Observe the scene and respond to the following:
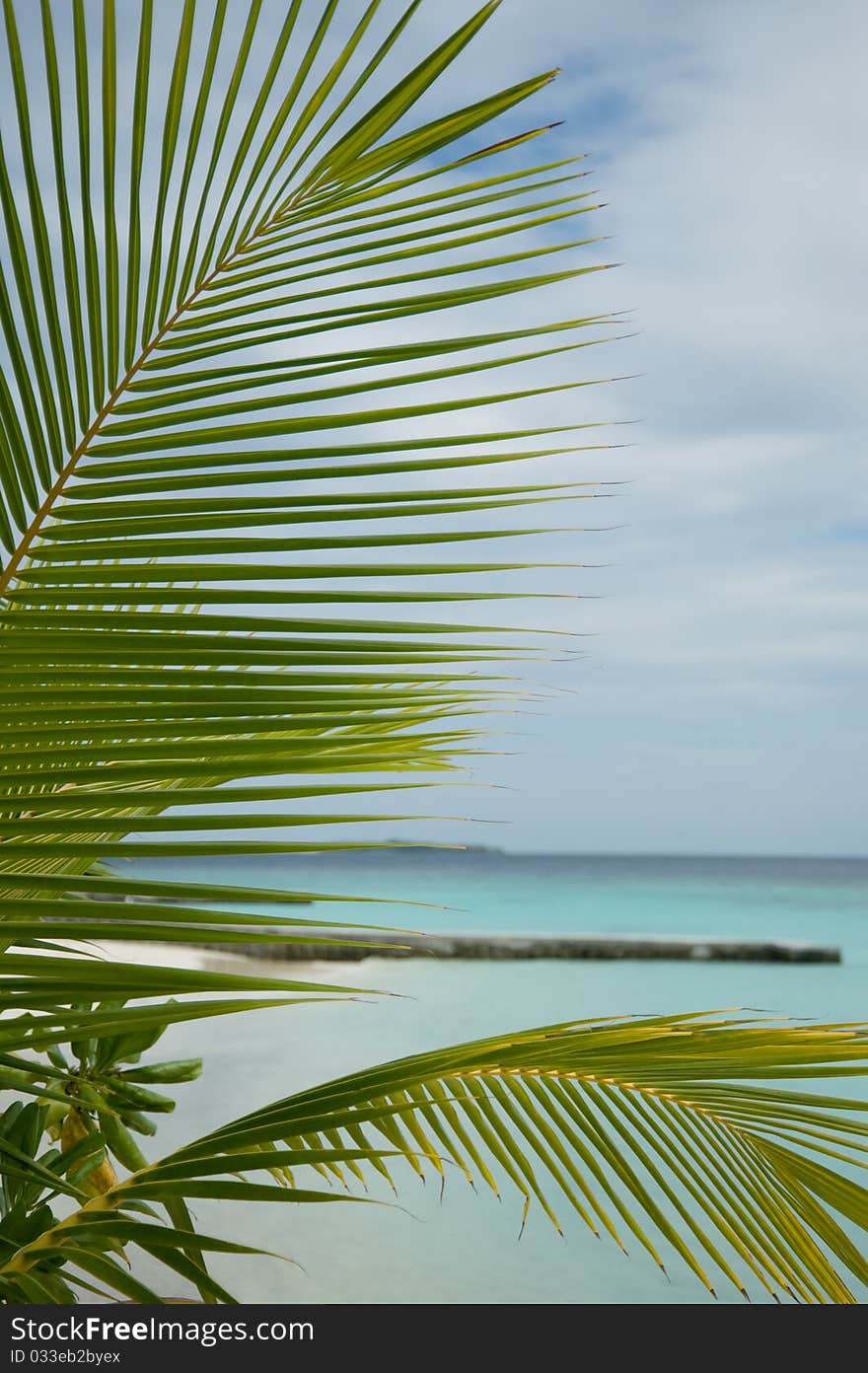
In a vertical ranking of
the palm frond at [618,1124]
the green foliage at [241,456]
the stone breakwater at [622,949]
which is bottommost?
the palm frond at [618,1124]

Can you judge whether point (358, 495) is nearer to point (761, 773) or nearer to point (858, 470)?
point (858, 470)

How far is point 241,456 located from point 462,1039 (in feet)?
32.0

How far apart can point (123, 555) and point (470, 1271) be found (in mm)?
4457

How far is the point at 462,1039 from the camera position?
32.7ft

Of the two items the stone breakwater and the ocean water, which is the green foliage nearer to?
the ocean water

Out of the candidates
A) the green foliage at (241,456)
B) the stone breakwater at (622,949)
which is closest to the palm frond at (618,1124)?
the green foliage at (241,456)

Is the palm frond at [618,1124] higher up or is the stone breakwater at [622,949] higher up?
the stone breakwater at [622,949]

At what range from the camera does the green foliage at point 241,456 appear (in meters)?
0.67

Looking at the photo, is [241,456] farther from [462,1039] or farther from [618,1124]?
→ [462,1039]

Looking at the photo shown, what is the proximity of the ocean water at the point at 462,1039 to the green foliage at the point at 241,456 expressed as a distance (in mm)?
158

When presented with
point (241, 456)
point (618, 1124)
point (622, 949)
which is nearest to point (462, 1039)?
point (622, 949)

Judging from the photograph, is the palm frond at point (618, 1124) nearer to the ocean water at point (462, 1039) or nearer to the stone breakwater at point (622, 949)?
the ocean water at point (462, 1039)

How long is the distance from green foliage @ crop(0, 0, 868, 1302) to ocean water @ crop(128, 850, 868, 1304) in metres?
0.16

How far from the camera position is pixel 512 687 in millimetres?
773
